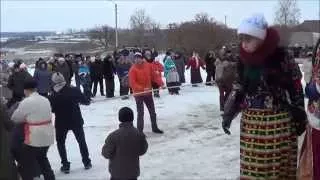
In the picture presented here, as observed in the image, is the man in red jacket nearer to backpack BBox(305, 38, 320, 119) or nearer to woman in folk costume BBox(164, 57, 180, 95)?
backpack BBox(305, 38, 320, 119)

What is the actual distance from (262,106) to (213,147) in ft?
20.6

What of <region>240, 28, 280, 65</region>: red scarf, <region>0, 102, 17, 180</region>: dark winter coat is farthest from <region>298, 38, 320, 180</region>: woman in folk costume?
<region>0, 102, 17, 180</region>: dark winter coat

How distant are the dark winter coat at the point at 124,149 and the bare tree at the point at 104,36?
78.6 metres

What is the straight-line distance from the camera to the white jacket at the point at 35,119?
25.5 feet

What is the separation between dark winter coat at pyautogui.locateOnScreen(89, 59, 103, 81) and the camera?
21.2m

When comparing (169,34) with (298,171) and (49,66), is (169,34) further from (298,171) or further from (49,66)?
(298,171)

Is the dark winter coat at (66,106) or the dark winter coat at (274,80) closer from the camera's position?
the dark winter coat at (274,80)

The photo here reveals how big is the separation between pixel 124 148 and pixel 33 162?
A: 79.9 inches

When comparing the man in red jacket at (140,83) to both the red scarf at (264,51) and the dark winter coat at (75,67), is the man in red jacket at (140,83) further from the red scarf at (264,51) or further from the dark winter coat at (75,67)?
the dark winter coat at (75,67)

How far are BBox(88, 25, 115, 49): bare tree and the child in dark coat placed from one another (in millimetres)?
78559

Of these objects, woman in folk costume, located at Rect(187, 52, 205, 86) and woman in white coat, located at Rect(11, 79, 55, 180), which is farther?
woman in folk costume, located at Rect(187, 52, 205, 86)

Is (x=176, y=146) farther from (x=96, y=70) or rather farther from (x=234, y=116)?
→ (x=96, y=70)

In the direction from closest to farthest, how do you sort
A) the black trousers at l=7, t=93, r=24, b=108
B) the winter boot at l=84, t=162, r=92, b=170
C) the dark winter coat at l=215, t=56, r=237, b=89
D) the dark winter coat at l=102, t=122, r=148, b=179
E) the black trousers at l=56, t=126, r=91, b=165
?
the dark winter coat at l=215, t=56, r=237, b=89 < the dark winter coat at l=102, t=122, r=148, b=179 < the black trousers at l=56, t=126, r=91, b=165 < the winter boot at l=84, t=162, r=92, b=170 < the black trousers at l=7, t=93, r=24, b=108

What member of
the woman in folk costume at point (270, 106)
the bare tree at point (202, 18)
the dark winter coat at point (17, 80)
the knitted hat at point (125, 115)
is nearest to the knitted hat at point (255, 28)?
the woman in folk costume at point (270, 106)
